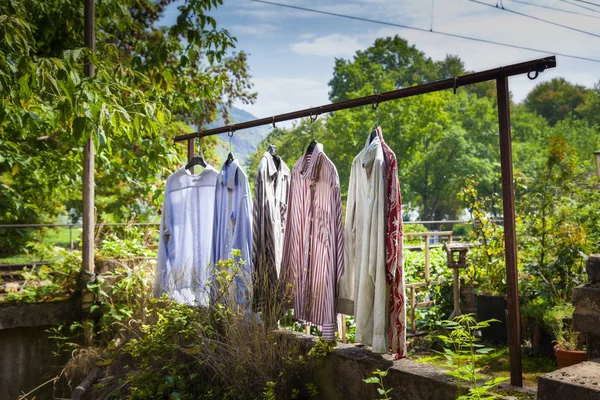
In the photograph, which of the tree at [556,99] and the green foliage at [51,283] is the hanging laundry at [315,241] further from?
the tree at [556,99]

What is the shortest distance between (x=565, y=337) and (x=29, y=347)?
4172 millimetres

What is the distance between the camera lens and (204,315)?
11.9 feet

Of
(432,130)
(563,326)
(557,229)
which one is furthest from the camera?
(432,130)

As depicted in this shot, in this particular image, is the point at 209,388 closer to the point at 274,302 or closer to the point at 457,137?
the point at 274,302

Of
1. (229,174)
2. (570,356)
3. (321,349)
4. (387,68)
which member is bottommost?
(570,356)

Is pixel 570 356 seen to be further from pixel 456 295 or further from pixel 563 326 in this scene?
pixel 456 295

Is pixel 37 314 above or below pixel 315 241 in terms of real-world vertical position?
below

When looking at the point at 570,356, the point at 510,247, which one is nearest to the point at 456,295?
the point at 570,356

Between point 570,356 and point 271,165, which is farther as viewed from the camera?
point 570,356

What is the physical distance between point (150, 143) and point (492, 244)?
3729 mm

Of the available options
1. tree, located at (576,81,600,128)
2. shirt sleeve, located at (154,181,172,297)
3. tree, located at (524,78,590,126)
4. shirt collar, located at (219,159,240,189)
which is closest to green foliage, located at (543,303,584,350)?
shirt collar, located at (219,159,240,189)

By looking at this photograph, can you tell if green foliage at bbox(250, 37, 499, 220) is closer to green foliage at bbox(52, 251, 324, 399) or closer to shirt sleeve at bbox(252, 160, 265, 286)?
green foliage at bbox(52, 251, 324, 399)

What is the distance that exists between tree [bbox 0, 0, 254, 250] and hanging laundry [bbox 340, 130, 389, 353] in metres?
1.56

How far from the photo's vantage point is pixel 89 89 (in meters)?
3.41
